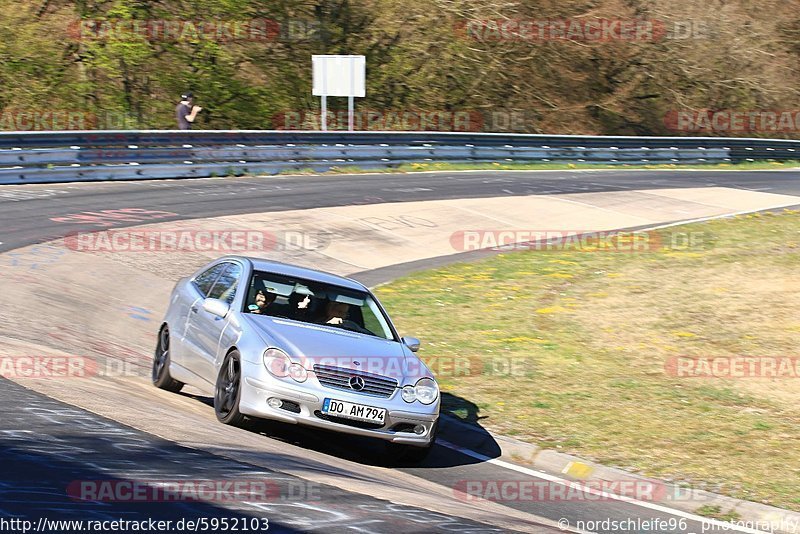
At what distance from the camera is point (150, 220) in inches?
777

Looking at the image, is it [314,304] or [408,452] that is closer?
[408,452]

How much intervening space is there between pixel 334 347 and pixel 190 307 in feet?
6.70

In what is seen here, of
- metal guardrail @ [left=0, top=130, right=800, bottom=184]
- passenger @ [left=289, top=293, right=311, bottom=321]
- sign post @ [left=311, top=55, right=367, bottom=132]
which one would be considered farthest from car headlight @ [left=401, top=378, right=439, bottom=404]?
sign post @ [left=311, top=55, right=367, bottom=132]

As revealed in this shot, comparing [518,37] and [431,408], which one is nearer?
[431,408]

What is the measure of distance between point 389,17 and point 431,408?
37.0 metres

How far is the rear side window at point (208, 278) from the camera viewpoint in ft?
34.3

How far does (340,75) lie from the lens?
112 feet

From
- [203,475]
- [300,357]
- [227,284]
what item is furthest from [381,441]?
[203,475]

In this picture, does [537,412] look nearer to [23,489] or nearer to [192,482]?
[192,482]

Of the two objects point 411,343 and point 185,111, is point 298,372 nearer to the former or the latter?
point 411,343

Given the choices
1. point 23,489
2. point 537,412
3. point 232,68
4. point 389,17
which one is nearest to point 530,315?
point 537,412

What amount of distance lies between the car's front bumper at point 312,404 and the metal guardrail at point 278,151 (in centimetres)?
1562

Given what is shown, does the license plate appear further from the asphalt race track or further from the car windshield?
the car windshield

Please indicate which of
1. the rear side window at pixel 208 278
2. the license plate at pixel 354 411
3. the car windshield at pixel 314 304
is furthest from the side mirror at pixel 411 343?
the rear side window at pixel 208 278
